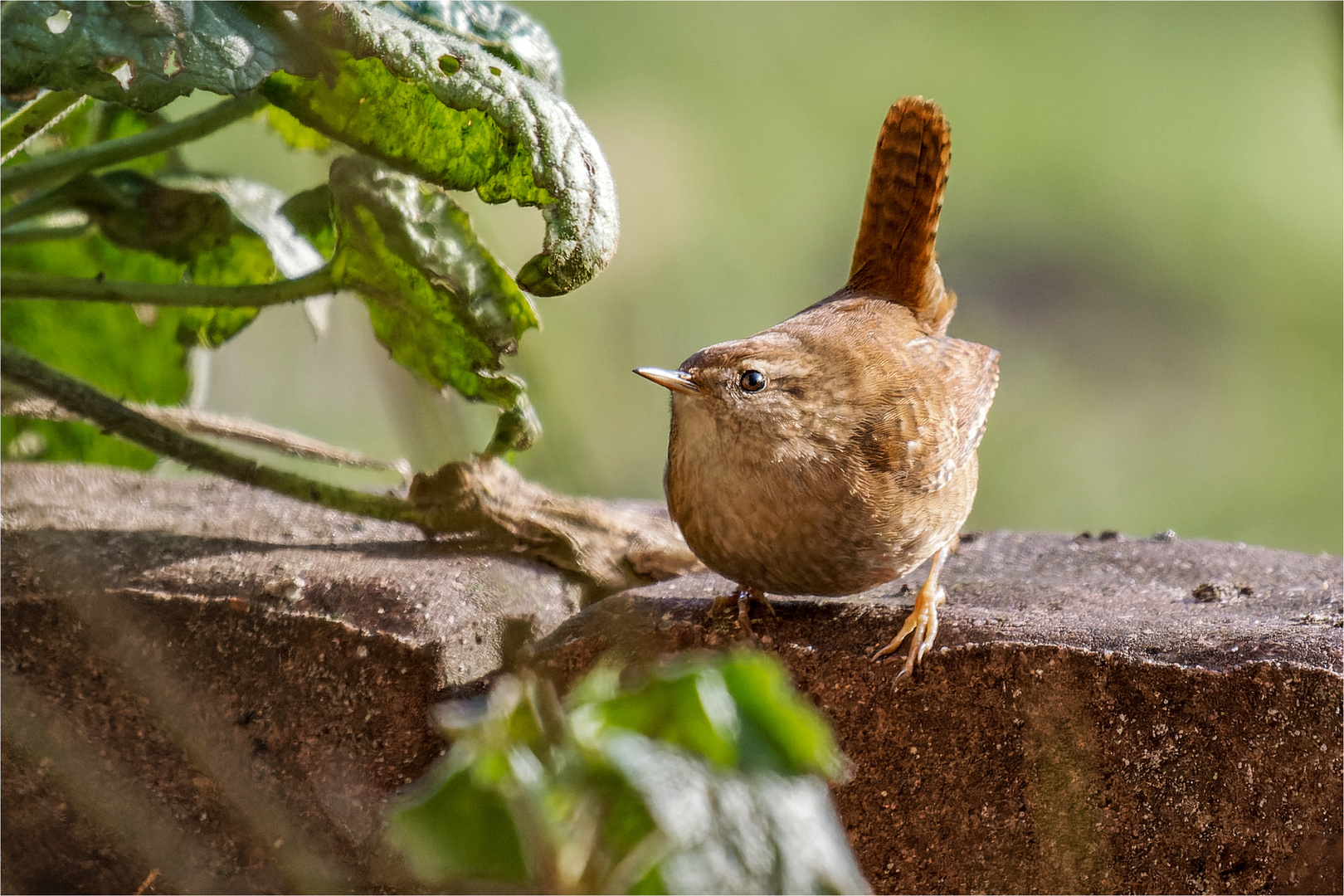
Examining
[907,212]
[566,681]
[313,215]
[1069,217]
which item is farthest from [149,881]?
[1069,217]

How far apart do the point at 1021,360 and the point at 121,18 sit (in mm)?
3131

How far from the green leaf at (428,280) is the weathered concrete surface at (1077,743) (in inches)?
20.6

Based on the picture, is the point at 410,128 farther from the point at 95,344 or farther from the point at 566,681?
the point at 95,344

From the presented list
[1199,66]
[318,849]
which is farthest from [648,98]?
[1199,66]

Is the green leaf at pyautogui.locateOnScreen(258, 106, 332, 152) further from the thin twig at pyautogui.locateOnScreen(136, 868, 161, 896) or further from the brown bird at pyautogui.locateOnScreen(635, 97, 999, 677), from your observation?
the thin twig at pyautogui.locateOnScreen(136, 868, 161, 896)

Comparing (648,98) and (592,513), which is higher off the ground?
(648,98)

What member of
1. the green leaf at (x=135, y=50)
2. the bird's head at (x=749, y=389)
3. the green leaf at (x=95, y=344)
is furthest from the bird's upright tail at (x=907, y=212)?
the green leaf at (x=95, y=344)

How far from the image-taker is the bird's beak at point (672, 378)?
1670 mm

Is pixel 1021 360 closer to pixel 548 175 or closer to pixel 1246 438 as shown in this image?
pixel 1246 438

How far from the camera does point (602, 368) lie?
1004mm

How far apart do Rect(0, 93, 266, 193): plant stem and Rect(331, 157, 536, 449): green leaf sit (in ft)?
0.82

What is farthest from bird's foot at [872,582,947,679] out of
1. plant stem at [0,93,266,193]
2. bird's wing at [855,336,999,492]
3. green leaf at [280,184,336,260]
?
plant stem at [0,93,266,193]

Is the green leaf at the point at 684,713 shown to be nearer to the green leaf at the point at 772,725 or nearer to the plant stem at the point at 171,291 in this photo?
the green leaf at the point at 772,725

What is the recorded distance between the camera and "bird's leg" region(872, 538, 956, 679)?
4.81ft
